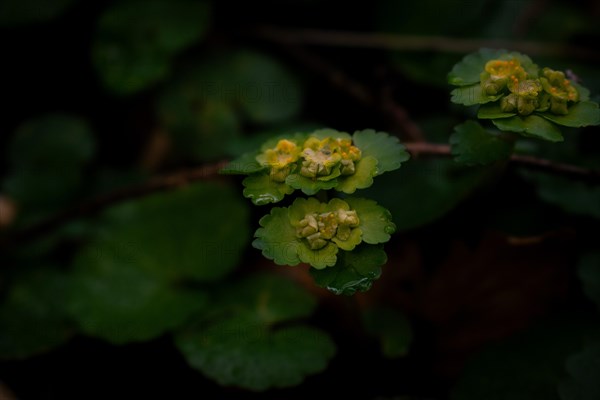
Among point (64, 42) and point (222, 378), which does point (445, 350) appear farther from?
point (64, 42)

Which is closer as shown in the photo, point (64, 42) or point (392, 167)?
point (392, 167)

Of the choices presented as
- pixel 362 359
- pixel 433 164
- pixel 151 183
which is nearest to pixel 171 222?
pixel 151 183

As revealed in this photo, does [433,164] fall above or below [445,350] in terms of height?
above

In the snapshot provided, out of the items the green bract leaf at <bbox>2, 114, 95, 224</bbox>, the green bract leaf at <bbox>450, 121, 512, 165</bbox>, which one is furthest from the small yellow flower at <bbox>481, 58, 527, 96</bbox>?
the green bract leaf at <bbox>2, 114, 95, 224</bbox>

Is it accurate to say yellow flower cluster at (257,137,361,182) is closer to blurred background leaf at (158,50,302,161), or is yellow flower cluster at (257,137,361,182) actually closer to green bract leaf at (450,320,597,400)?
green bract leaf at (450,320,597,400)

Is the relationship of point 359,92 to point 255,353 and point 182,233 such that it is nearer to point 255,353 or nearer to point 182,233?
point 182,233

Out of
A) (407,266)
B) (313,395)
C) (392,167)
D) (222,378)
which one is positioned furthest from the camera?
(407,266)
